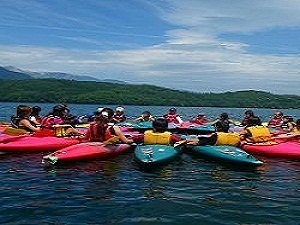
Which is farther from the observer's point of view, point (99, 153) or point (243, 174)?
point (99, 153)

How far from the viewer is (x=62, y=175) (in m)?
13.7

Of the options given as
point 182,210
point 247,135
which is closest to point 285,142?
point 247,135

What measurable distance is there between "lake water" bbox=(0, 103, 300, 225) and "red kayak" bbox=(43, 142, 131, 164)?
Result: 28cm

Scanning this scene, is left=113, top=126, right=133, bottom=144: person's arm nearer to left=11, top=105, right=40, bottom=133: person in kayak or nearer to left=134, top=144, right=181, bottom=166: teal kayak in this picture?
left=134, top=144, right=181, bottom=166: teal kayak

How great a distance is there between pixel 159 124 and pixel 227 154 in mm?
2814

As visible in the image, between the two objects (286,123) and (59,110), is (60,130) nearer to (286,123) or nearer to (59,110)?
(59,110)

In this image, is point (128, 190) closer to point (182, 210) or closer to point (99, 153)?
point (182, 210)

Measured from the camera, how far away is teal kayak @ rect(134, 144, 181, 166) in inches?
579

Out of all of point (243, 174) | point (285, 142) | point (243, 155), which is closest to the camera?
point (243, 174)

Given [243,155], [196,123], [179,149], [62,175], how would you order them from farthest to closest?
[196,123]
[179,149]
[243,155]
[62,175]

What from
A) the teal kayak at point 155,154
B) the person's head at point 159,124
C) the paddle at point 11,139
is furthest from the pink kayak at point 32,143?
the teal kayak at point 155,154

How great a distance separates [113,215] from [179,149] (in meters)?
7.89

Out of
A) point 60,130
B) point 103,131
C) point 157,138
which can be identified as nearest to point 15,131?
point 60,130

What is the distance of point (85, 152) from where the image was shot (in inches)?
623
